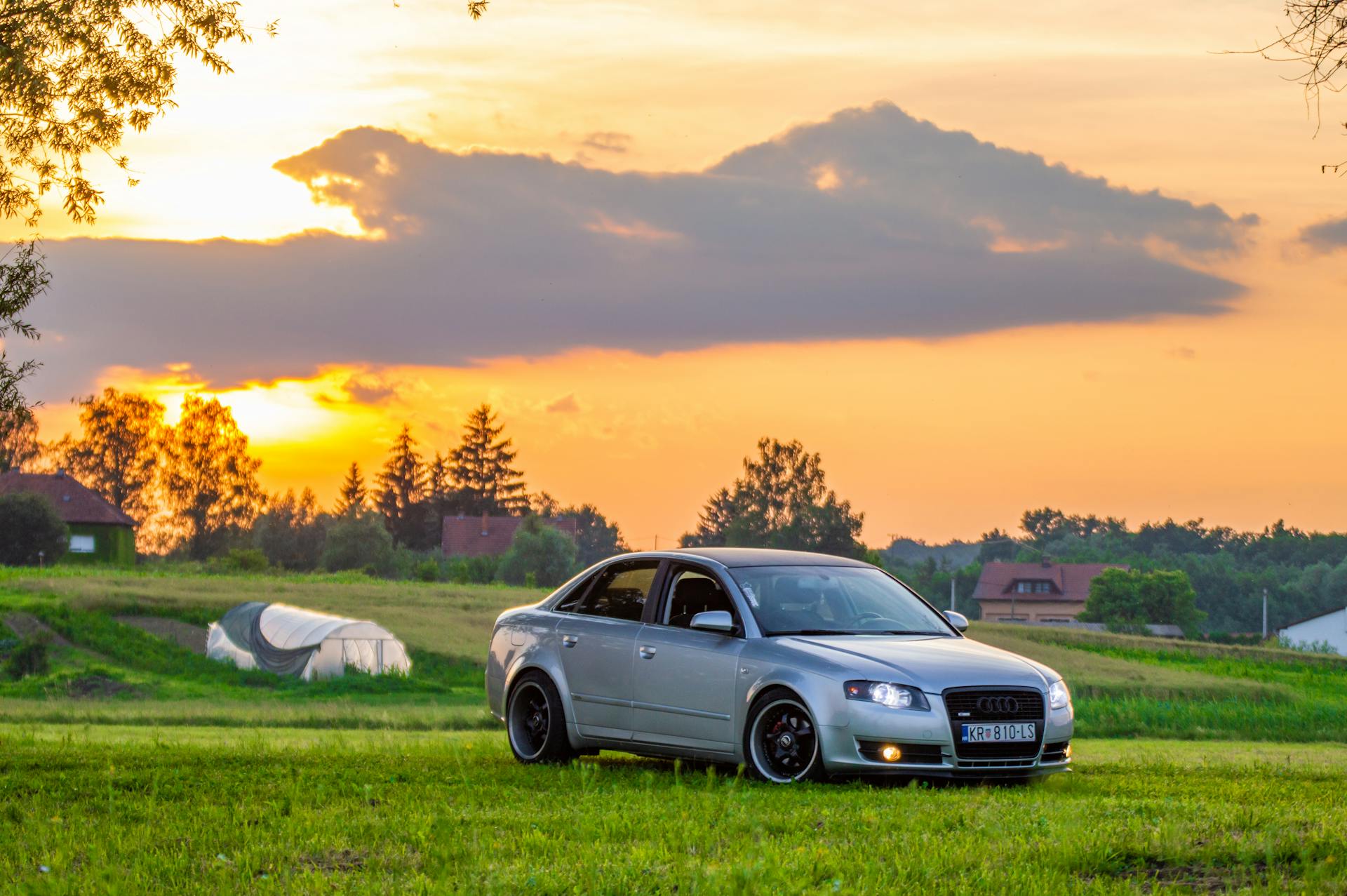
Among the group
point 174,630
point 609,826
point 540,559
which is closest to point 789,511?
point 540,559

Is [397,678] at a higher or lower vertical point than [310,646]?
lower

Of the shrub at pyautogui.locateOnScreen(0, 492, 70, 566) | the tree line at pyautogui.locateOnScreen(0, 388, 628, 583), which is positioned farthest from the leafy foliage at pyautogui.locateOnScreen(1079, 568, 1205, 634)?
the shrub at pyautogui.locateOnScreen(0, 492, 70, 566)

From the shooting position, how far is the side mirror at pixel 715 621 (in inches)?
441

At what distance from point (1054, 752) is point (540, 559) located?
99.5 meters

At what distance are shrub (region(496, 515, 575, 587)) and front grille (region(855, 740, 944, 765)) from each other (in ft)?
320

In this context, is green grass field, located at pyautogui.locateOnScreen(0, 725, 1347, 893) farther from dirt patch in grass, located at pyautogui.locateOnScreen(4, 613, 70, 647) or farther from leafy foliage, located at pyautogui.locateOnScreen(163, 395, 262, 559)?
leafy foliage, located at pyautogui.locateOnScreen(163, 395, 262, 559)

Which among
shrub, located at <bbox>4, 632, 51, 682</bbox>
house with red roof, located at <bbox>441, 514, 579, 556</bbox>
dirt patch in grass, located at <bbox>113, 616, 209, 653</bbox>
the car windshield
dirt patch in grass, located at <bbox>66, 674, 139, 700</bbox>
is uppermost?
house with red roof, located at <bbox>441, 514, 579, 556</bbox>

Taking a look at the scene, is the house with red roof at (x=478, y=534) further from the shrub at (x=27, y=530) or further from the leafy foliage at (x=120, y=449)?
the shrub at (x=27, y=530)

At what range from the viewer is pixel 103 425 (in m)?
117

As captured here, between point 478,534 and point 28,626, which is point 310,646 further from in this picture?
point 478,534

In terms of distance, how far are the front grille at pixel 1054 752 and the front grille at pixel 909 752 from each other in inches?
37.8

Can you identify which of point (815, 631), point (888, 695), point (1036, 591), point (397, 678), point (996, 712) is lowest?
point (397, 678)

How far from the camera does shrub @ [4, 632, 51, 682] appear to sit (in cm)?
4369

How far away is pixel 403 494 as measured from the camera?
501 ft
